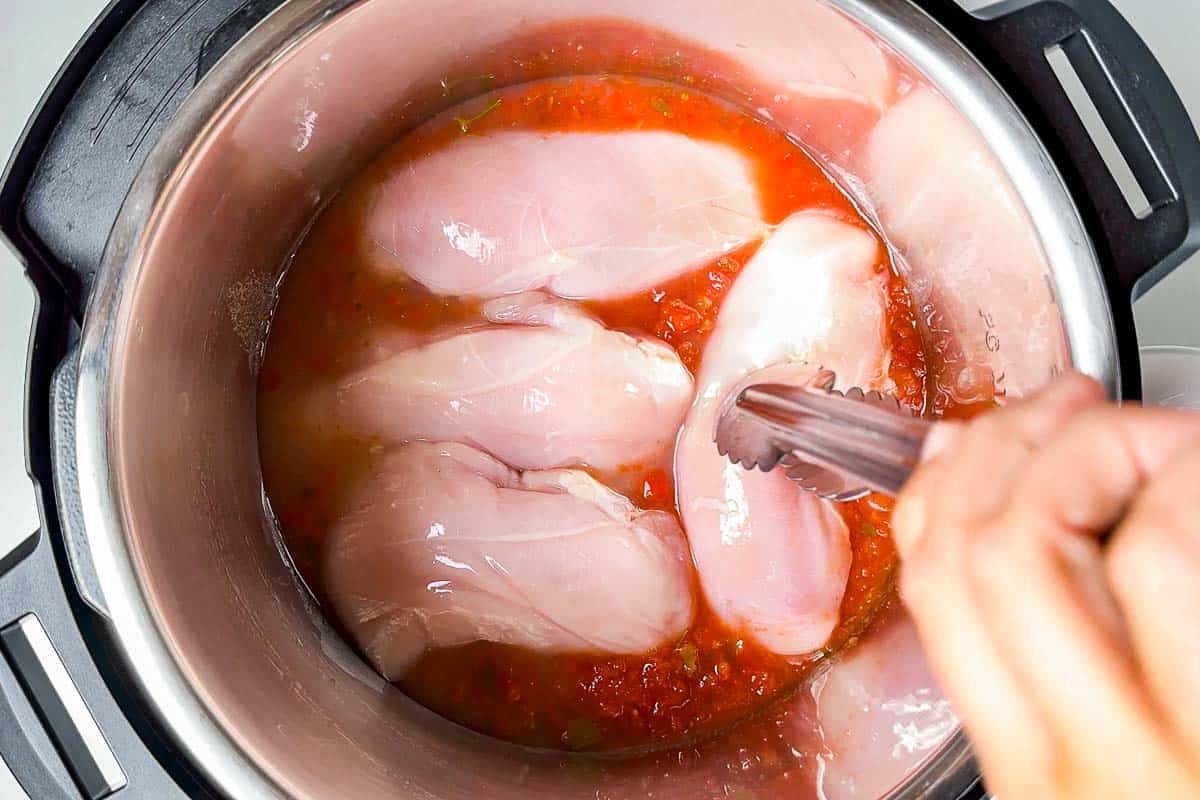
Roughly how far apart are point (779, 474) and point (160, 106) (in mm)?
802

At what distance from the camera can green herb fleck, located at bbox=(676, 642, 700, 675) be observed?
119 cm

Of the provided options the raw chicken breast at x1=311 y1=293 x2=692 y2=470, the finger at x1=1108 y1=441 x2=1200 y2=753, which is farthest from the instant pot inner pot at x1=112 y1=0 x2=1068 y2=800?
the finger at x1=1108 y1=441 x2=1200 y2=753

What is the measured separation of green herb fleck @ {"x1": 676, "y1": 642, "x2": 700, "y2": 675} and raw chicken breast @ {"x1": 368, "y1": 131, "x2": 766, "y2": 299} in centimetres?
49

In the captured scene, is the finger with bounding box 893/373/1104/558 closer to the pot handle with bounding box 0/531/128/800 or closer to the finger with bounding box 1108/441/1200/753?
A: the finger with bounding box 1108/441/1200/753

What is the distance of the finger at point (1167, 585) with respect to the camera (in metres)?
0.33

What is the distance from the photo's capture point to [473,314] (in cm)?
123

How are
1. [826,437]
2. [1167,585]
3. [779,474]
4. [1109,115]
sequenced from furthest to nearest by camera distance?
[779,474] → [1109,115] → [826,437] → [1167,585]

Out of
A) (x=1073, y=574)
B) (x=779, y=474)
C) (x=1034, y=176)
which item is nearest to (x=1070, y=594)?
(x=1073, y=574)

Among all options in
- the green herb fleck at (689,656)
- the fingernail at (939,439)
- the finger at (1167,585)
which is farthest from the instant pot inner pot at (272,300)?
the finger at (1167,585)

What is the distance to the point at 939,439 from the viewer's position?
0.49 m

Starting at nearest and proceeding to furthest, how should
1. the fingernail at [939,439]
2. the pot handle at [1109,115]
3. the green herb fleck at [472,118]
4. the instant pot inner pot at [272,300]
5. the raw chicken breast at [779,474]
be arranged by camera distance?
the fingernail at [939,439] → the pot handle at [1109,115] → the instant pot inner pot at [272,300] → the raw chicken breast at [779,474] → the green herb fleck at [472,118]

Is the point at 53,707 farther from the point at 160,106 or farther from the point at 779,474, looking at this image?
the point at 779,474

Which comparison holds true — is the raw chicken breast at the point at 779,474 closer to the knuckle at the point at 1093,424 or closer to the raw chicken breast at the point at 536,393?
the raw chicken breast at the point at 536,393

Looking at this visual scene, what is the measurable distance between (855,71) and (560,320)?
1.53 feet
